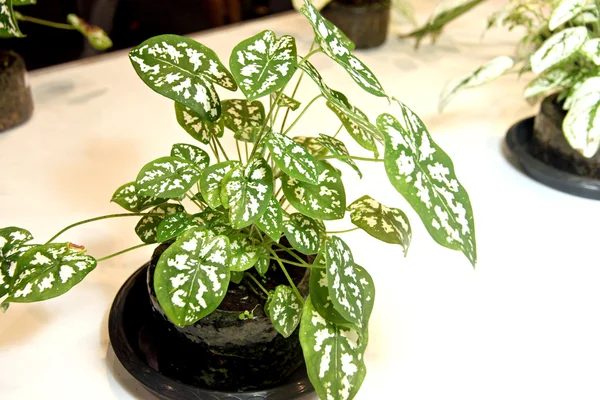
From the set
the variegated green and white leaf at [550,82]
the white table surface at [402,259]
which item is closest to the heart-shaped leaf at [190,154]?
the white table surface at [402,259]

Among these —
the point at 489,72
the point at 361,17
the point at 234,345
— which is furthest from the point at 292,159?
the point at 361,17

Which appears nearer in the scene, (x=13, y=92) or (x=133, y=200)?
(x=133, y=200)

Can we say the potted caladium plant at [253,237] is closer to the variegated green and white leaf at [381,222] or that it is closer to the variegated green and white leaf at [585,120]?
the variegated green and white leaf at [381,222]

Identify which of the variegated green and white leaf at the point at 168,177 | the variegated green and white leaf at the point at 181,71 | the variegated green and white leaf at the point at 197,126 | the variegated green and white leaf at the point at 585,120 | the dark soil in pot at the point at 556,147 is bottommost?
the dark soil in pot at the point at 556,147

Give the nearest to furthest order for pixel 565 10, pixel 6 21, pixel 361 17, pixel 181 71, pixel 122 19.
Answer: pixel 181 71 → pixel 6 21 → pixel 565 10 → pixel 361 17 → pixel 122 19

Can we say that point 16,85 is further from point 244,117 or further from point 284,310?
point 284,310

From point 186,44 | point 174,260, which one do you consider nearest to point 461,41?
point 186,44

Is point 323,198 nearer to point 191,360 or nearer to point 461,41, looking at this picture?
point 191,360
